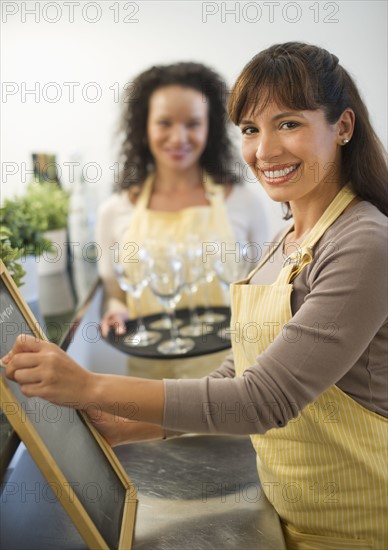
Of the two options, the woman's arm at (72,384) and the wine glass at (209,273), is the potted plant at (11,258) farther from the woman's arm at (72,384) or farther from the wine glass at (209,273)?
the wine glass at (209,273)

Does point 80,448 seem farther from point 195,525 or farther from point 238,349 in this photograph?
point 238,349

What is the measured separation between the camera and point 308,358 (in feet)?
2.70

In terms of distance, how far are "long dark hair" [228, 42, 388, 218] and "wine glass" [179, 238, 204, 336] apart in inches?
27.9

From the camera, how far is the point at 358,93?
39.4 inches

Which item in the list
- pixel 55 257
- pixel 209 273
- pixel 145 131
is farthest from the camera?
pixel 145 131

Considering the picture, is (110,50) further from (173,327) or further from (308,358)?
(308,358)

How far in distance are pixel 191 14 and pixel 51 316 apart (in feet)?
3.91

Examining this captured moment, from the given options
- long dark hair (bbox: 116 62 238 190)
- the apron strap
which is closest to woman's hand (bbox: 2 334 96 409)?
the apron strap

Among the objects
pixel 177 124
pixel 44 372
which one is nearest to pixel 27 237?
pixel 177 124

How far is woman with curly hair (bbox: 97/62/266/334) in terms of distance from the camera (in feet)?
7.30

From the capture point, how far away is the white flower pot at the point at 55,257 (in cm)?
204

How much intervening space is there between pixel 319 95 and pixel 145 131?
5.20ft

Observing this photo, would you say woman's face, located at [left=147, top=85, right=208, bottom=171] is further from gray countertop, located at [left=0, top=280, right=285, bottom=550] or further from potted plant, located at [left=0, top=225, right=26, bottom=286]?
gray countertop, located at [left=0, top=280, right=285, bottom=550]

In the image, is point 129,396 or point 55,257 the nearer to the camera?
point 129,396
